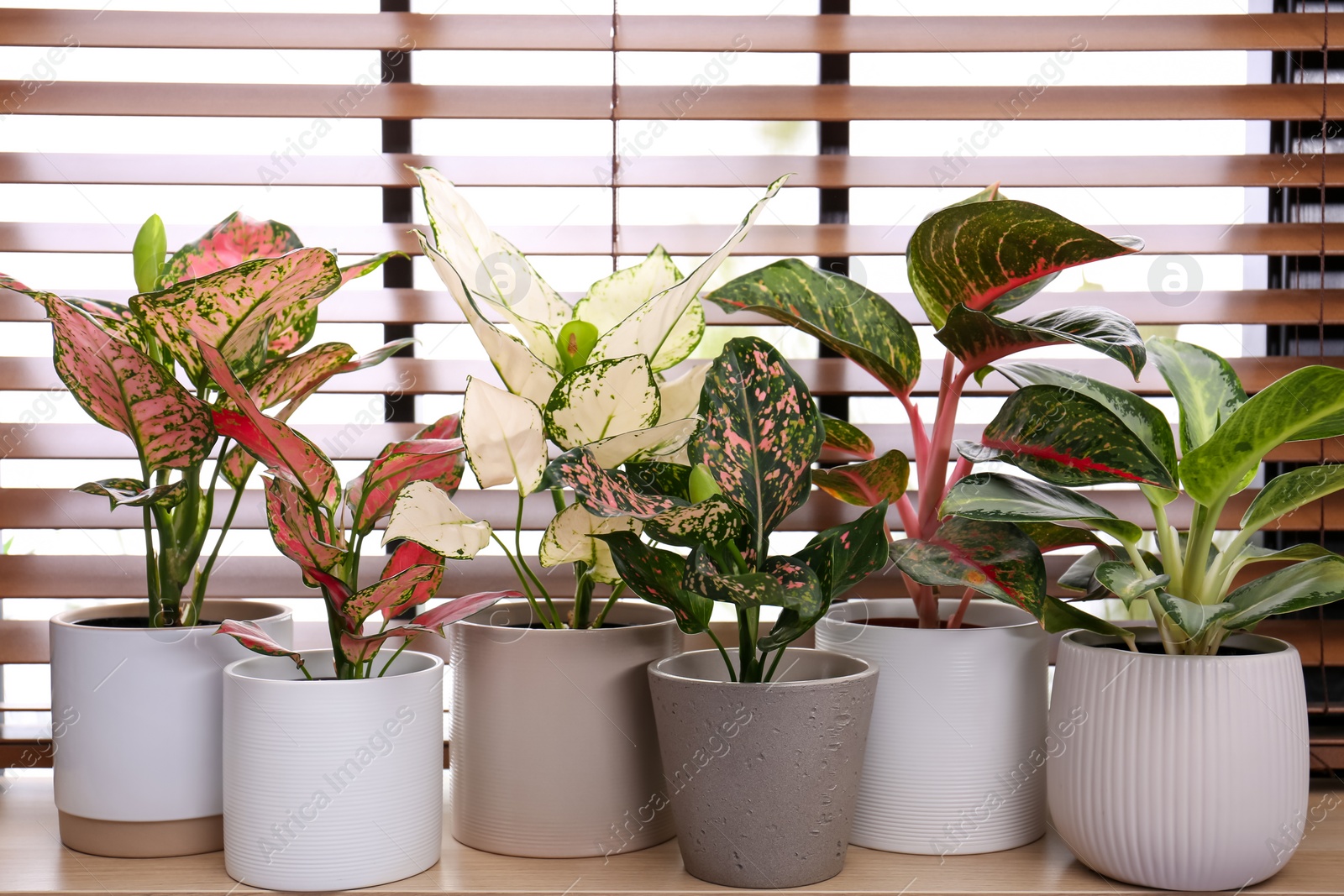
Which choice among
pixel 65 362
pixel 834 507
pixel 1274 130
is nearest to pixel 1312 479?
pixel 834 507

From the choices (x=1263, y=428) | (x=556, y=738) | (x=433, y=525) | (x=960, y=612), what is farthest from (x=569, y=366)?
(x=1263, y=428)

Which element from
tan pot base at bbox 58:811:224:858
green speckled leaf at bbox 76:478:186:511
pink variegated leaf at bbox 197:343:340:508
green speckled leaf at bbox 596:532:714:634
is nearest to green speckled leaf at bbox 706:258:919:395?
green speckled leaf at bbox 596:532:714:634

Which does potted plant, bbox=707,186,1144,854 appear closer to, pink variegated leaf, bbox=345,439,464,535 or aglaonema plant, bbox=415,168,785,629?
aglaonema plant, bbox=415,168,785,629

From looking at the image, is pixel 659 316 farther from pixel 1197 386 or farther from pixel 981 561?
pixel 1197 386

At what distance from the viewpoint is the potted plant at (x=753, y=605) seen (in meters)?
0.70

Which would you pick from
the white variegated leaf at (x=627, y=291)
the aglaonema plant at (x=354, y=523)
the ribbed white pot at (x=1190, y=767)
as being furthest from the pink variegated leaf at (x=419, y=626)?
the ribbed white pot at (x=1190, y=767)

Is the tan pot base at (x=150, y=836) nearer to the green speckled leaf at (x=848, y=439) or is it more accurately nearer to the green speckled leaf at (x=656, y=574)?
the green speckled leaf at (x=656, y=574)

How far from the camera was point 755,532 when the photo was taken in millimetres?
713

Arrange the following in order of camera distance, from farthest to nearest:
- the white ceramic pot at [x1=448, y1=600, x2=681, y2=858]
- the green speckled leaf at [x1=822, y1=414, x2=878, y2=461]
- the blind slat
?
the blind slat < the green speckled leaf at [x1=822, y1=414, x2=878, y2=461] < the white ceramic pot at [x1=448, y1=600, x2=681, y2=858]

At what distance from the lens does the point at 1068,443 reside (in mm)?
747

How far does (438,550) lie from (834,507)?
0.44m

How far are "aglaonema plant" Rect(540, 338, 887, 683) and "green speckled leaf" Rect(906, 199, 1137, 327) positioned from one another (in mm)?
154

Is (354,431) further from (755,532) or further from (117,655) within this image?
(755,532)

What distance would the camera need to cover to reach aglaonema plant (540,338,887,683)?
2.20 ft
